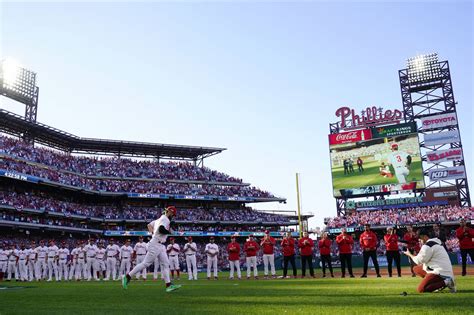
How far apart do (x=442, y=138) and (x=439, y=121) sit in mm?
2250

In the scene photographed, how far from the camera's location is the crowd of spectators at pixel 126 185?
46403mm

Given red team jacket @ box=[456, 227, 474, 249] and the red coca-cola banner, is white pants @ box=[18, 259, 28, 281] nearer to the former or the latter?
red team jacket @ box=[456, 227, 474, 249]

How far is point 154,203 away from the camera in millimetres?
59719

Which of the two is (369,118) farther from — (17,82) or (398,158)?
(17,82)

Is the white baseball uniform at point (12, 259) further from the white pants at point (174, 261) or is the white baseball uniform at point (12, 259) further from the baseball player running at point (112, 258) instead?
the white pants at point (174, 261)

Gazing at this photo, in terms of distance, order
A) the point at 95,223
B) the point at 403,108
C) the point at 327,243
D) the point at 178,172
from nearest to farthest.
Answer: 1. the point at 327,243
2. the point at 95,223
3. the point at 403,108
4. the point at 178,172

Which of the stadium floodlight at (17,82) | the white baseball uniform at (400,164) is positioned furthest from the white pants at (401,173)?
the stadium floodlight at (17,82)

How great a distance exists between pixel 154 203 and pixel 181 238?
6.53 meters

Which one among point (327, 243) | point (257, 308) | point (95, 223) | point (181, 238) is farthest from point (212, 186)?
point (257, 308)

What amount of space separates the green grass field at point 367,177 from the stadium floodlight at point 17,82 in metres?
40.3

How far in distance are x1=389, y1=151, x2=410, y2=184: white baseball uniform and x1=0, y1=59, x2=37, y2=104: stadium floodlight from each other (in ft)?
152

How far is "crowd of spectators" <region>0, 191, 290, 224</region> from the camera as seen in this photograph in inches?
1772

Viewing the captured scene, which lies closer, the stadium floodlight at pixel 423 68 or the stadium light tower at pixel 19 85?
the stadium light tower at pixel 19 85

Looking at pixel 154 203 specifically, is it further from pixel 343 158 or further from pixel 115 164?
pixel 343 158
